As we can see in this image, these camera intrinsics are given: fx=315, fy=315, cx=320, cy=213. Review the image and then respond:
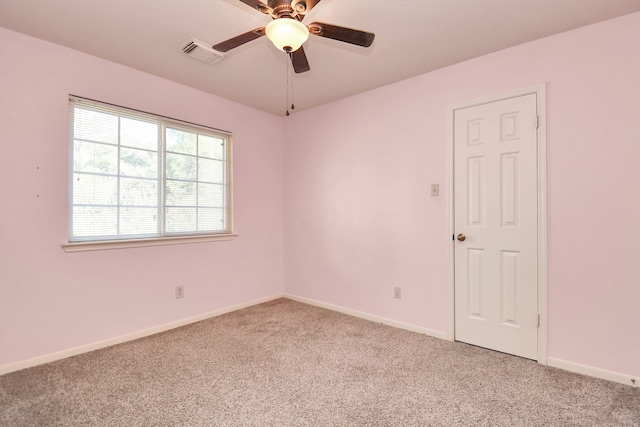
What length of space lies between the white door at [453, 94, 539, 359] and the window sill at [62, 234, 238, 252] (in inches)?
100

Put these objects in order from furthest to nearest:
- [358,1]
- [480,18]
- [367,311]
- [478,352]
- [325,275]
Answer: [325,275] < [367,311] < [478,352] < [480,18] < [358,1]

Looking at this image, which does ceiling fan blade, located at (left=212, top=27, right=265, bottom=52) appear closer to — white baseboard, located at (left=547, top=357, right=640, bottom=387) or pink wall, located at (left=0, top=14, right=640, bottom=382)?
pink wall, located at (left=0, top=14, right=640, bottom=382)

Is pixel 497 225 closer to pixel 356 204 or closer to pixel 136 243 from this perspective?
pixel 356 204

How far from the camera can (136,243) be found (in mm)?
2924

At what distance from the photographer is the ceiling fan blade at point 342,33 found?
1687 millimetres

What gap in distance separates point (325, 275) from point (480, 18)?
9.51 ft

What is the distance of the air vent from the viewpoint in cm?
245

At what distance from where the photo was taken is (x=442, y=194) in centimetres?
290

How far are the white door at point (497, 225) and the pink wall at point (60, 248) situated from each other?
258 cm

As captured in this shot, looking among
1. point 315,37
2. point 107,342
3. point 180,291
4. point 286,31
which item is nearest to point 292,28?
point 286,31

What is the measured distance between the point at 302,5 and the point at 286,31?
0.49 ft

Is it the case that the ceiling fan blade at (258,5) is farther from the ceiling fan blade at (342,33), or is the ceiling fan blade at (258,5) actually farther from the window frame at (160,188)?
the window frame at (160,188)

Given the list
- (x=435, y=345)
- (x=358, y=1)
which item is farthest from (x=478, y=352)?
(x=358, y=1)

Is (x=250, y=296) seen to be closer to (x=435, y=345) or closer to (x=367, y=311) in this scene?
(x=367, y=311)
